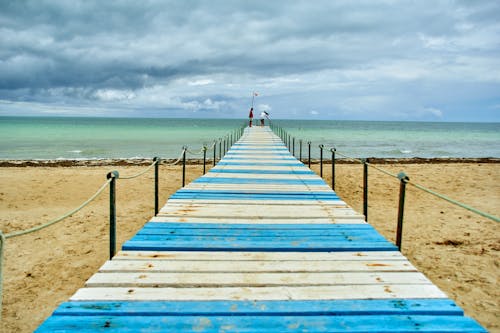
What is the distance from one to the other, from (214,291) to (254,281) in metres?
0.38

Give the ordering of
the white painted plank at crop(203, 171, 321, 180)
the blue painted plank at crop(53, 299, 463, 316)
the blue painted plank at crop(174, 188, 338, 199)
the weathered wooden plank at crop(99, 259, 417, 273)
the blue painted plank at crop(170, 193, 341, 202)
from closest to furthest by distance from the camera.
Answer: the blue painted plank at crop(53, 299, 463, 316)
the weathered wooden plank at crop(99, 259, 417, 273)
the blue painted plank at crop(170, 193, 341, 202)
the blue painted plank at crop(174, 188, 338, 199)
the white painted plank at crop(203, 171, 321, 180)

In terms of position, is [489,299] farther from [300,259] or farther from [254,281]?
[254,281]

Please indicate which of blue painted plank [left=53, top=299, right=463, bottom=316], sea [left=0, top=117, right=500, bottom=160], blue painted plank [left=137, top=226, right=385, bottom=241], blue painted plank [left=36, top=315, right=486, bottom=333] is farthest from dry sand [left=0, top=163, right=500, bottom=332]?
sea [left=0, top=117, right=500, bottom=160]

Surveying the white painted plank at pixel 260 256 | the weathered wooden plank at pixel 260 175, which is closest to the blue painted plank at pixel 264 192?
the weathered wooden plank at pixel 260 175

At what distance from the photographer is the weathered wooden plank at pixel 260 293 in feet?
9.05

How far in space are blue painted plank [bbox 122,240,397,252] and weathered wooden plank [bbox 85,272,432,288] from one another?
23.7 inches

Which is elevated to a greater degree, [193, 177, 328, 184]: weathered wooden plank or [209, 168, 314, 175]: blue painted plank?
[209, 168, 314, 175]: blue painted plank

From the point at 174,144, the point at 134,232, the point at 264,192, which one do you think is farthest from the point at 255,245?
the point at 174,144

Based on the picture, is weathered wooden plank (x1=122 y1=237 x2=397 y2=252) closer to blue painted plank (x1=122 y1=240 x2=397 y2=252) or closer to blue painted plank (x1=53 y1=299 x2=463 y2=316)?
blue painted plank (x1=122 y1=240 x2=397 y2=252)

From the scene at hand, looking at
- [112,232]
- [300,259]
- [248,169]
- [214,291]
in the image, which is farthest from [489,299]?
[248,169]

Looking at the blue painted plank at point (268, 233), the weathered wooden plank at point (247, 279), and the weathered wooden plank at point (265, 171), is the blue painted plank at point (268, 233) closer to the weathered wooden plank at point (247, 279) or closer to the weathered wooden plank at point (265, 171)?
the weathered wooden plank at point (247, 279)

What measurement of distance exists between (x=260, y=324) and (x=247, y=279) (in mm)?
685

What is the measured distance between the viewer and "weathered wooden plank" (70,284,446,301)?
2760 millimetres

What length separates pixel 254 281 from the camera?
120 inches
